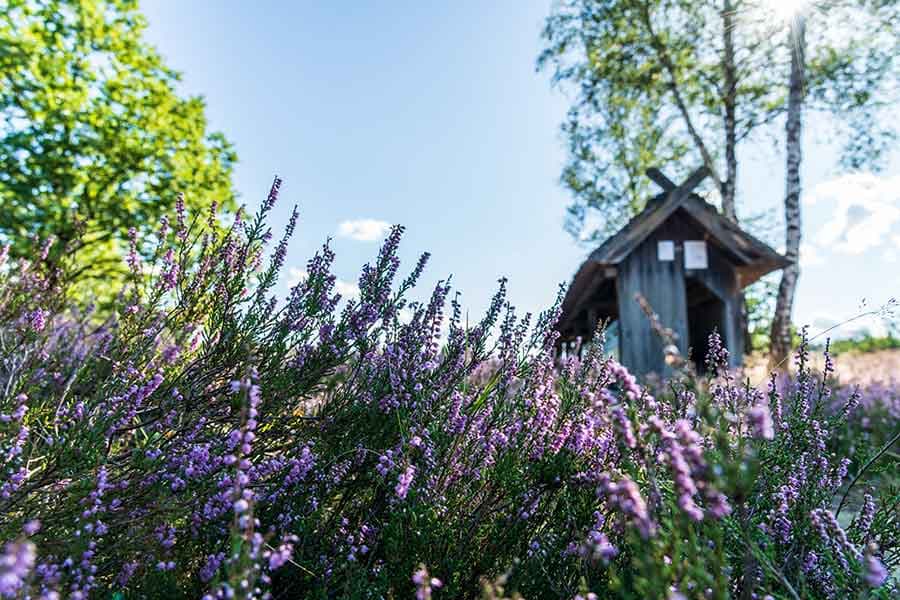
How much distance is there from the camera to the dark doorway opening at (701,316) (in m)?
11.6

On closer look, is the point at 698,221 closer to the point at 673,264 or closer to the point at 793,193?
the point at 673,264

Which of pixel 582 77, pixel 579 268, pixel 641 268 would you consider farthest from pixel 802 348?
pixel 582 77

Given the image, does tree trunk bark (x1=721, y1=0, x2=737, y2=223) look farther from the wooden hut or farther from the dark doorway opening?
the wooden hut

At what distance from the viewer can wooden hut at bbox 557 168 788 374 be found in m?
10.1

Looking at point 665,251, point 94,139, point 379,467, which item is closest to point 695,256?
point 665,251

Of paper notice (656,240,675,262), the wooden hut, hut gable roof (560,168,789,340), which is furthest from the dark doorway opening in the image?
hut gable roof (560,168,789,340)

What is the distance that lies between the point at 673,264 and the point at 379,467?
32.0 feet

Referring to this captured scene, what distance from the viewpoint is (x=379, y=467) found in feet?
6.06

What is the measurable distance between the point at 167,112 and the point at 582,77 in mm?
11883

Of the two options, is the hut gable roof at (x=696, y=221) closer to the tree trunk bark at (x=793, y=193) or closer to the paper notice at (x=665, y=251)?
the paper notice at (x=665, y=251)

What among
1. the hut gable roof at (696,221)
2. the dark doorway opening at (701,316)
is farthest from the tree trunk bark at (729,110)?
the hut gable roof at (696,221)

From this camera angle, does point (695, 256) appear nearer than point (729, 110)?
Yes

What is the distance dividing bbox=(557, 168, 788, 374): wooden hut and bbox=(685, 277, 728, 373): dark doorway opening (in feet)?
1.24

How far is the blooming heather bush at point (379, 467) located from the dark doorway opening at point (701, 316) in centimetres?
935
